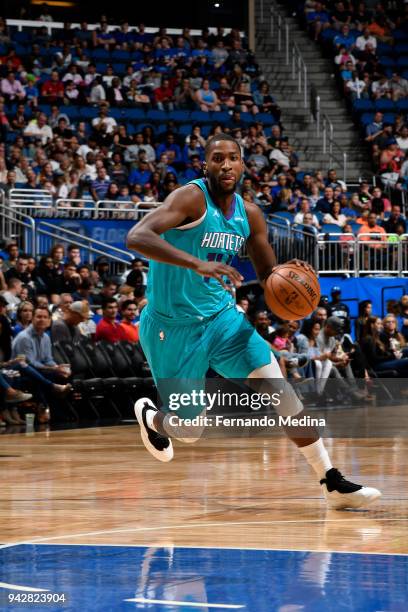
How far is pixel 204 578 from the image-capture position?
15.0ft

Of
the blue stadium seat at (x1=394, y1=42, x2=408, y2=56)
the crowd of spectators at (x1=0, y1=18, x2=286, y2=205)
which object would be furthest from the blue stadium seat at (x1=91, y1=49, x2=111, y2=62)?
the blue stadium seat at (x1=394, y1=42, x2=408, y2=56)

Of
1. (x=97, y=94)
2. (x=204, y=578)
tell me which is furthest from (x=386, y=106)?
(x=204, y=578)

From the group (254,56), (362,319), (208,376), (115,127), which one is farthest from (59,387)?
(254,56)

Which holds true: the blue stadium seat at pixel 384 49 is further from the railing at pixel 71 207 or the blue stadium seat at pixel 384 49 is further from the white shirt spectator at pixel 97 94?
the railing at pixel 71 207

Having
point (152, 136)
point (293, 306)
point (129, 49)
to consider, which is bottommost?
point (293, 306)

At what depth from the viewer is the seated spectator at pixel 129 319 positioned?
14.1 meters

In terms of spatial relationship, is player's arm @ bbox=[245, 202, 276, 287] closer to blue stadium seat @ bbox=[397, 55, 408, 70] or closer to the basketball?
the basketball

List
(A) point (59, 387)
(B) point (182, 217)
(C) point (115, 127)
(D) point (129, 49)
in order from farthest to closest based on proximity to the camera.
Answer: (D) point (129, 49) → (C) point (115, 127) → (A) point (59, 387) → (B) point (182, 217)

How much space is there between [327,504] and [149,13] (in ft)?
74.7

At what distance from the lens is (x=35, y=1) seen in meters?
27.6

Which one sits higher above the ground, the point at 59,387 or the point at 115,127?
the point at 115,127

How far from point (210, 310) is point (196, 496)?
1.26 meters

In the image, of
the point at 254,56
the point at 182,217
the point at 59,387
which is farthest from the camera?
the point at 254,56

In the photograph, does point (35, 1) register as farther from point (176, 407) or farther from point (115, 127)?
point (176, 407)
